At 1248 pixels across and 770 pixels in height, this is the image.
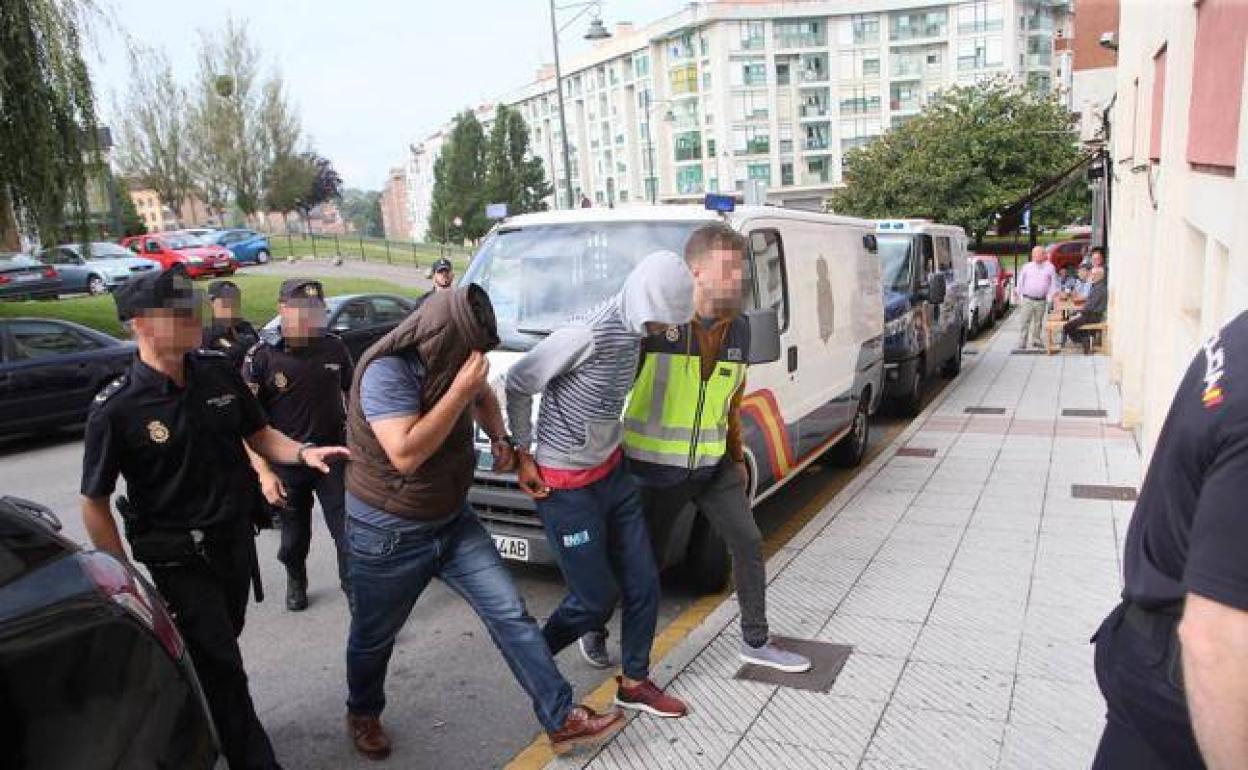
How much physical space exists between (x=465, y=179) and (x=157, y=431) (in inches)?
2727

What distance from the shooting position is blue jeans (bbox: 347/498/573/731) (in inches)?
124

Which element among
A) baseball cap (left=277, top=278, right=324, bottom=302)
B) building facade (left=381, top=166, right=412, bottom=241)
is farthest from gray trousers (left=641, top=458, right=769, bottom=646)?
building facade (left=381, top=166, right=412, bottom=241)

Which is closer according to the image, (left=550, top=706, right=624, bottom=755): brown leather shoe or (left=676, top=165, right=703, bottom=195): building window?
(left=550, top=706, right=624, bottom=755): brown leather shoe

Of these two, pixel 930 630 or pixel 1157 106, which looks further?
pixel 1157 106

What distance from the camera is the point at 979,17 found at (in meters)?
70.9

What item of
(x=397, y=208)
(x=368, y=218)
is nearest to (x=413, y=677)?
(x=397, y=208)

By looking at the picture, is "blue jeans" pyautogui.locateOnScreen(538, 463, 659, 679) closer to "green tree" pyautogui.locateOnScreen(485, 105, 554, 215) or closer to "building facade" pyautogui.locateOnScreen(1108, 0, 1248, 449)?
"building facade" pyautogui.locateOnScreen(1108, 0, 1248, 449)

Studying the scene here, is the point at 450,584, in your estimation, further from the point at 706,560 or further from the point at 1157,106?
the point at 1157,106

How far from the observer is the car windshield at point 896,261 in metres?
10.8

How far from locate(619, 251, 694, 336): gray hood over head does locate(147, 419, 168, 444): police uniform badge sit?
1.61 metres

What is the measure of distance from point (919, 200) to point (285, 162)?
82.3 feet

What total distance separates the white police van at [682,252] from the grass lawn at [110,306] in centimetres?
1173

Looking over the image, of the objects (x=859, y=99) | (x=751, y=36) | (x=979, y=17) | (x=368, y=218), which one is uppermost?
(x=751, y=36)

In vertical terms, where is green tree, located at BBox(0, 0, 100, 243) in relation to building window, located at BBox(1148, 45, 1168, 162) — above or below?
above
